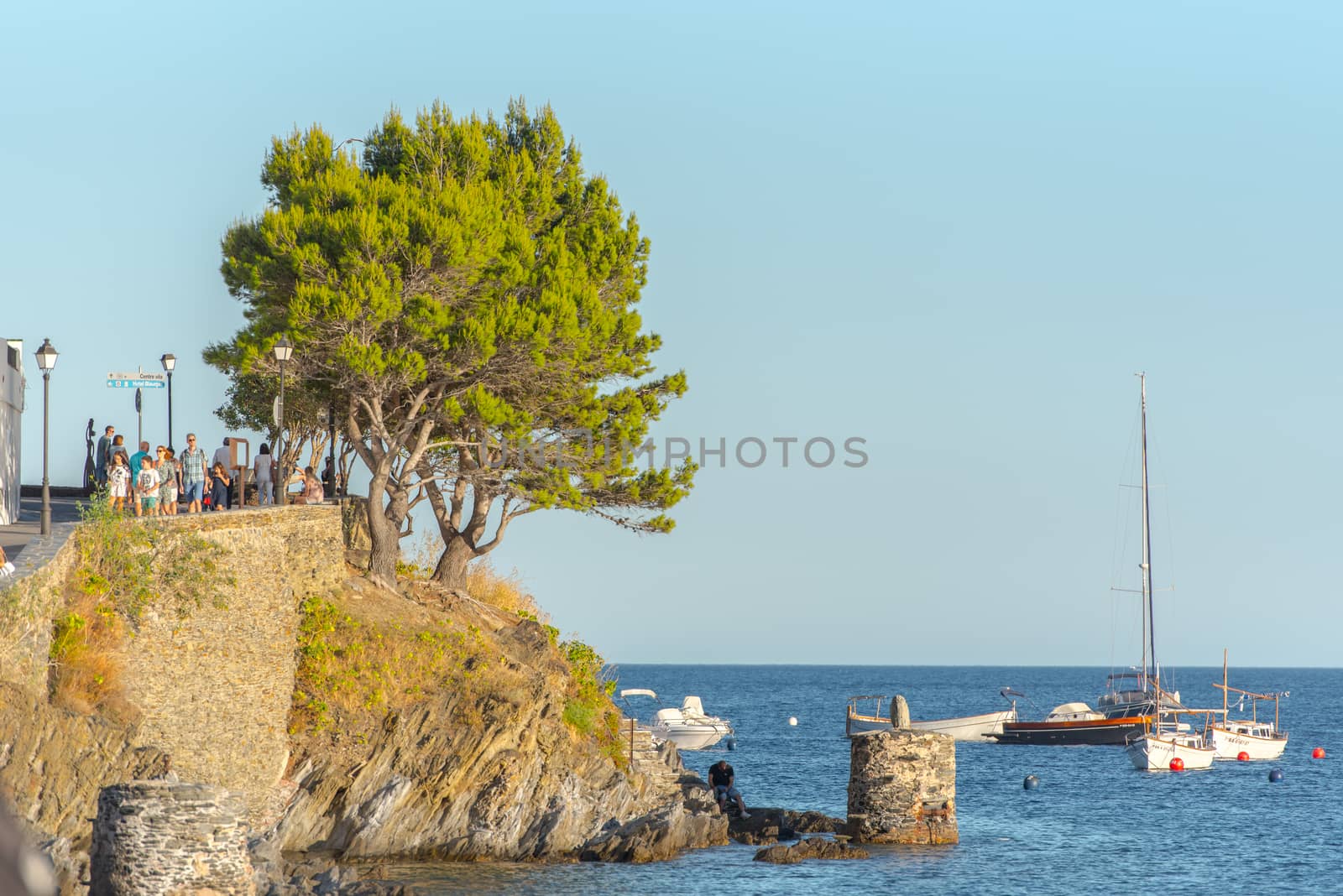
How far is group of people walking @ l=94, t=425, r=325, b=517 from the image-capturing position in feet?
94.8

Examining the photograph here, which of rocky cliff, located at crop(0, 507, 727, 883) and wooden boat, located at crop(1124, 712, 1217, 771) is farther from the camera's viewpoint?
wooden boat, located at crop(1124, 712, 1217, 771)

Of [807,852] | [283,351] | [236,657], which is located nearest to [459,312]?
[283,351]

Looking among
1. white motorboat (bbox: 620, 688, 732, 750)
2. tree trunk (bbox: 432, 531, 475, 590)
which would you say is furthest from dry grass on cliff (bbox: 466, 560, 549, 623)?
white motorboat (bbox: 620, 688, 732, 750)

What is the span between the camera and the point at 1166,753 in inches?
2822

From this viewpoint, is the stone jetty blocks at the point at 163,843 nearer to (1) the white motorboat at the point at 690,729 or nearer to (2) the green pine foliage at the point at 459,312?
(2) the green pine foliage at the point at 459,312

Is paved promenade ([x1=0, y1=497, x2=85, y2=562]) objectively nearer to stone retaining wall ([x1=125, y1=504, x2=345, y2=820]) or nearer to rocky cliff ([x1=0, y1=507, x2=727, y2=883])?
stone retaining wall ([x1=125, y1=504, x2=345, y2=820])

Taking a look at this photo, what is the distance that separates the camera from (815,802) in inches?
2125

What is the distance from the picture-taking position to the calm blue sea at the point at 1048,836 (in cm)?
3198

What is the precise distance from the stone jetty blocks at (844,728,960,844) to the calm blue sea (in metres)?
0.82

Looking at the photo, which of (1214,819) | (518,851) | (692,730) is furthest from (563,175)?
(692,730)

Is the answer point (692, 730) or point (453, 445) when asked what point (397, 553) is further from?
point (692, 730)

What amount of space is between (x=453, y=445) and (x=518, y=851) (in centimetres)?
1039

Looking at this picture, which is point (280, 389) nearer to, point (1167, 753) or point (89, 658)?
point (89, 658)

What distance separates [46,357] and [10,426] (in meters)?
12.7
